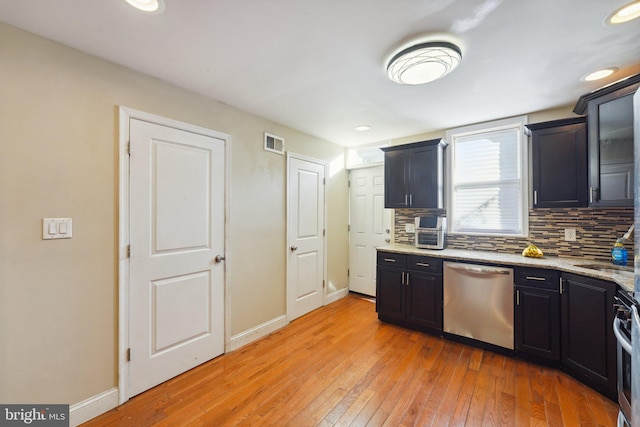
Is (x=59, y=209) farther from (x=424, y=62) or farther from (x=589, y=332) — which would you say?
(x=589, y=332)

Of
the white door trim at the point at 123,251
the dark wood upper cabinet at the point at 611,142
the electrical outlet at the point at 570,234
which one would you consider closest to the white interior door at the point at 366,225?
the electrical outlet at the point at 570,234

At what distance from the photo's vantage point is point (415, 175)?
11.1ft

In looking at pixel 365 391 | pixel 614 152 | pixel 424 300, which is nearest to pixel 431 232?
→ pixel 424 300

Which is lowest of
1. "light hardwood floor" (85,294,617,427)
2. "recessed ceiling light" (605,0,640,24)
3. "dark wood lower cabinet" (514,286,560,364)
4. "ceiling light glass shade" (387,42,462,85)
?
"light hardwood floor" (85,294,617,427)

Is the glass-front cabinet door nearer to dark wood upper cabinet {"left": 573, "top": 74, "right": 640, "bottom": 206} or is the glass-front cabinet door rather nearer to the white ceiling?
dark wood upper cabinet {"left": 573, "top": 74, "right": 640, "bottom": 206}

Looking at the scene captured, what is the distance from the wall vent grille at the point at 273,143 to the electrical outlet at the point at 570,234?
3.17 m

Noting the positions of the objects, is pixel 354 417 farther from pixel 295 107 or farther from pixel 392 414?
pixel 295 107

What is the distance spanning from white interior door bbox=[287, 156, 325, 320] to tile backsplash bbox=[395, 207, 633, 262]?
1937 millimetres

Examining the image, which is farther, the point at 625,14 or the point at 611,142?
the point at 611,142

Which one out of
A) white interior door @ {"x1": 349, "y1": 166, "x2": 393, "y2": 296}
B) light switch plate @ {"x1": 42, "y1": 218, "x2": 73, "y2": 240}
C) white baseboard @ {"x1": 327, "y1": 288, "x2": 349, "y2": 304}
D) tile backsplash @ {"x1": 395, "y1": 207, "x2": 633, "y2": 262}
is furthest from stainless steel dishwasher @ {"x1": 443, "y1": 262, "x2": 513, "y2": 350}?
light switch plate @ {"x1": 42, "y1": 218, "x2": 73, "y2": 240}

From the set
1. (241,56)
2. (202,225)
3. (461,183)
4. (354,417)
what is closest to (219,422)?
(354,417)

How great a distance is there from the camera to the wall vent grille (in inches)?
118

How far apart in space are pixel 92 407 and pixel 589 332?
3.70 metres

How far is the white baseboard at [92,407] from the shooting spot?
66.8 inches
